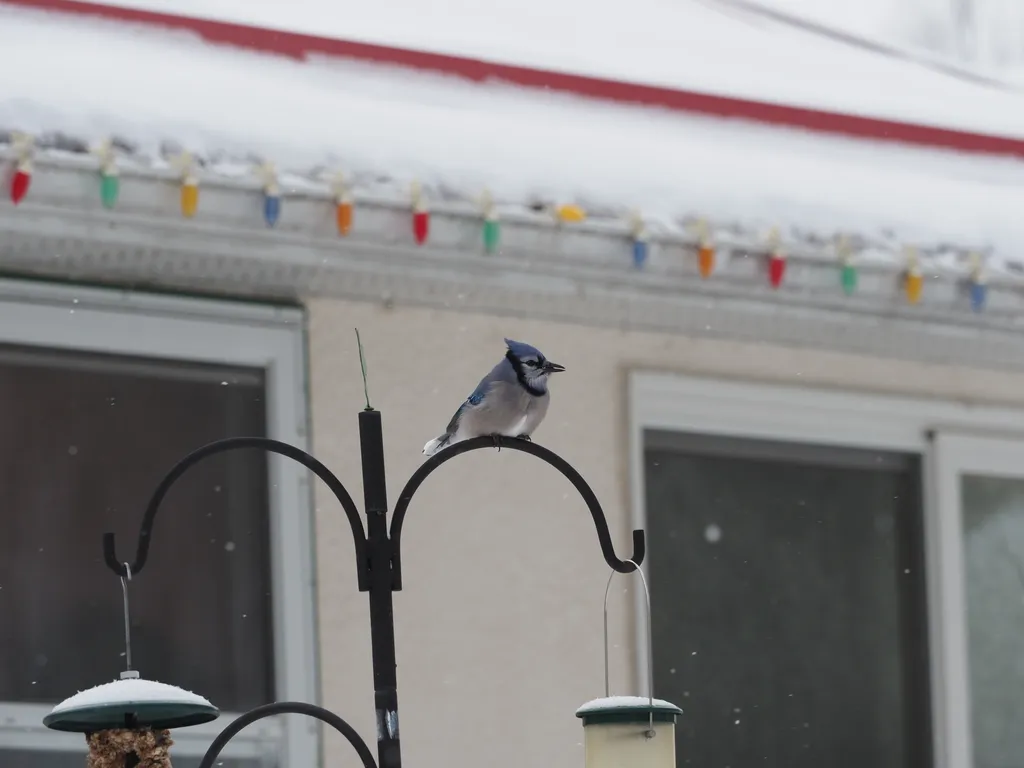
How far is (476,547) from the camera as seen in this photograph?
6836 mm

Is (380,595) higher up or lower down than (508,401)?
lower down

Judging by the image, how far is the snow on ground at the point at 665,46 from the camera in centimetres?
757

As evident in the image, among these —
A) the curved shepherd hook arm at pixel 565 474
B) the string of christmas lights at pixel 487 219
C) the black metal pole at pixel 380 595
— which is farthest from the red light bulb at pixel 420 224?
the black metal pole at pixel 380 595

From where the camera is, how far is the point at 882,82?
8742 millimetres

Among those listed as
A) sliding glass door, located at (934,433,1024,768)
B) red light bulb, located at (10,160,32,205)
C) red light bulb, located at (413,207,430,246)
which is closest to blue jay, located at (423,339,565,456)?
red light bulb, located at (413,207,430,246)

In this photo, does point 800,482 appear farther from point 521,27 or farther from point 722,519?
point 521,27

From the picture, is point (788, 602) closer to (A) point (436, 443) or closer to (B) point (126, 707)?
(A) point (436, 443)

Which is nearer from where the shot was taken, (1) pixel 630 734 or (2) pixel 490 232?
(1) pixel 630 734

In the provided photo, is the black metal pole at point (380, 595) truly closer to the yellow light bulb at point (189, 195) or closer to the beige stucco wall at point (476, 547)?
the yellow light bulb at point (189, 195)

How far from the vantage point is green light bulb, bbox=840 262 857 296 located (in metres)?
6.68

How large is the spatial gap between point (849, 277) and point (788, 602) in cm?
130

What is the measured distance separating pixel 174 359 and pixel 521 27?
2330 mm

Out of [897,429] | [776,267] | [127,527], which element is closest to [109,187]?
[127,527]

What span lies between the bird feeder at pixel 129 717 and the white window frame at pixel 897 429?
310cm
